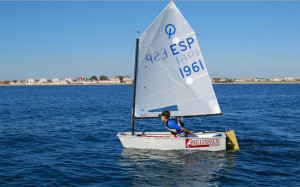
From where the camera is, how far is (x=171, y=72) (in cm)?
1488

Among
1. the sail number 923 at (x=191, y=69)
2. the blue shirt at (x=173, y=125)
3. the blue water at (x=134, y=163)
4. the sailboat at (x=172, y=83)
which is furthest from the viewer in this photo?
the sail number 923 at (x=191, y=69)

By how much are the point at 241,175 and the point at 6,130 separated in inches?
736

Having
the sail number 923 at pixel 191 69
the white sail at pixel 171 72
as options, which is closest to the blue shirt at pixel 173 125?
the white sail at pixel 171 72

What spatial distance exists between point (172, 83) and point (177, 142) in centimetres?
325

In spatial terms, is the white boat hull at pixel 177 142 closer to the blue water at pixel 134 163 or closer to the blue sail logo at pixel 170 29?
the blue water at pixel 134 163

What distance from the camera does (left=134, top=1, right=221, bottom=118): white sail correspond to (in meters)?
14.2

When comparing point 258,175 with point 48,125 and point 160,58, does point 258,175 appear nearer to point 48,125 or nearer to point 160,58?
point 160,58

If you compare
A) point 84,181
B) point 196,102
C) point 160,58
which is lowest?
point 84,181

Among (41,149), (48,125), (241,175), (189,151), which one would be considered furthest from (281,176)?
(48,125)

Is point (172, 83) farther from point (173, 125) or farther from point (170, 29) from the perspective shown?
point (170, 29)

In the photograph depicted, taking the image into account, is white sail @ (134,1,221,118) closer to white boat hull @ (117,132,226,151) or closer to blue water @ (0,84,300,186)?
white boat hull @ (117,132,226,151)

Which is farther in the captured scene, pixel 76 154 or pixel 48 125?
pixel 48 125

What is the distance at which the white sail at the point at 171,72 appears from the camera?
46.7 ft

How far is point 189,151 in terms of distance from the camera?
47.5 feet
